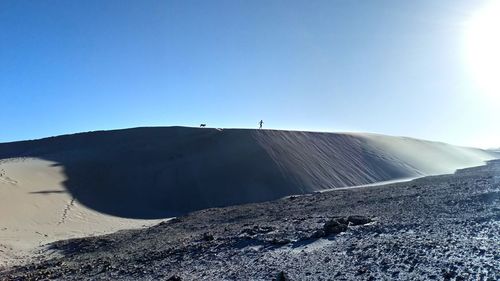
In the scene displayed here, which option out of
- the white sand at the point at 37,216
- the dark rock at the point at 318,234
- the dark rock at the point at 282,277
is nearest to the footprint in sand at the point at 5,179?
the white sand at the point at 37,216

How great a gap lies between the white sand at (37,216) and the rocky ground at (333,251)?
154 inches

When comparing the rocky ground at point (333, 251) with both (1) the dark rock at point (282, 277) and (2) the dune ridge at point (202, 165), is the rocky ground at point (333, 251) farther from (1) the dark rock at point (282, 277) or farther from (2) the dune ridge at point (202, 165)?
(2) the dune ridge at point (202, 165)

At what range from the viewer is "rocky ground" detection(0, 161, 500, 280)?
7320mm

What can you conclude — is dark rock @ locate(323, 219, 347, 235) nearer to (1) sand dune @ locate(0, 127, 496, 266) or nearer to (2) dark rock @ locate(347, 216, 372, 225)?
(2) dark rock @ locate(347, 216, 372, 225)

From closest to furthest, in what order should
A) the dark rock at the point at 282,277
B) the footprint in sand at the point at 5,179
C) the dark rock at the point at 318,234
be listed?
the dark rock at the point at 282,277
the dark rock at the point at 318,234
the footprint in sand at the point at 5,179

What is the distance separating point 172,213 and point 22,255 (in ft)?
39.2

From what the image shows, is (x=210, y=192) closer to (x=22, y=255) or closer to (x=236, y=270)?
(x=22, y=255)

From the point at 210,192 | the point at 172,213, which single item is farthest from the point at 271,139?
the point at 172,213

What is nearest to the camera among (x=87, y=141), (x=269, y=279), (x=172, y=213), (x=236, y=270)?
(x=269, y=279)

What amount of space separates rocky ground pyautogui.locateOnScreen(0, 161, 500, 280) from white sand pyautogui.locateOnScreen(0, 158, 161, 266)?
154 inches

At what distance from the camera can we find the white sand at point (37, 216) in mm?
18750

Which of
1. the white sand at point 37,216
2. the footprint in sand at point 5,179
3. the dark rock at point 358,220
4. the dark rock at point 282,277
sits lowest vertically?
the white sand at point 37,216

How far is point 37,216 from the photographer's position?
23266mm

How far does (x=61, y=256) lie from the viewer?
15281mm
